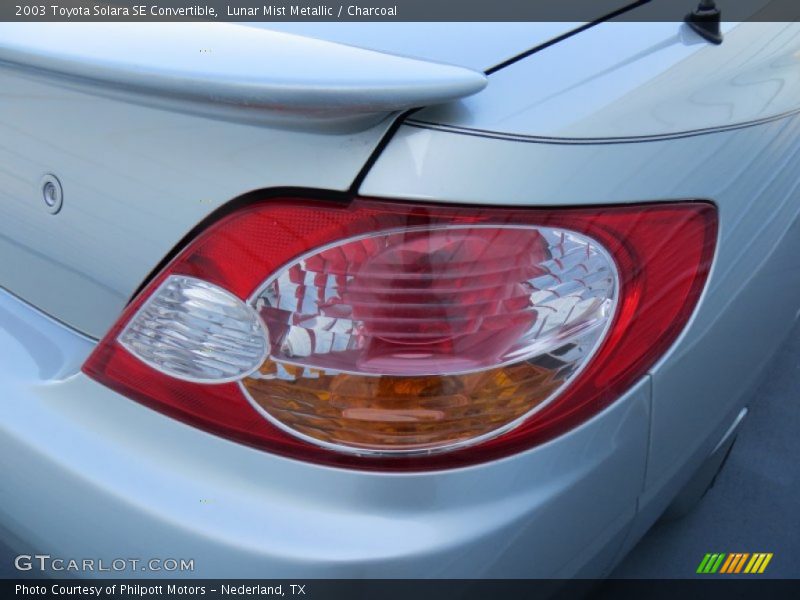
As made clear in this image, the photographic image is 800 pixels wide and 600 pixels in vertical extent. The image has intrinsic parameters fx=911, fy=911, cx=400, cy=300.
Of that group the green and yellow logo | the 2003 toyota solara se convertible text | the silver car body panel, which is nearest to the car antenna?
the silver car body panel

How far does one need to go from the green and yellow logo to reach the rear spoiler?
1.52m

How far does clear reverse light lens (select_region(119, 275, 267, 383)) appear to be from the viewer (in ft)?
3.77

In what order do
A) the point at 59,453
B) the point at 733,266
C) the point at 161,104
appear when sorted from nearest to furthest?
the point at 161,104, the point at 59,453, the point at 733,266

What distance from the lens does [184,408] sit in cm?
120

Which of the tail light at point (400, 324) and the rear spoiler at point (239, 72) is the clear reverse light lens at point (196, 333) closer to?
the tail light at point (400, 324)

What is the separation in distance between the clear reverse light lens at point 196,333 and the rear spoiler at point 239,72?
0.23 m

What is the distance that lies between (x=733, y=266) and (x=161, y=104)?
0.86 meters

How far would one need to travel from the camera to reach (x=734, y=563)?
7.04ft

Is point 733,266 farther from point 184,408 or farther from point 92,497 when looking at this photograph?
point 92,497

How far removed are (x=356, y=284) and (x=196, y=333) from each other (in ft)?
0.74

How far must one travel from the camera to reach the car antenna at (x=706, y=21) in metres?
1.43

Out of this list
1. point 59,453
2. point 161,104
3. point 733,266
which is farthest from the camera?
point 733,266

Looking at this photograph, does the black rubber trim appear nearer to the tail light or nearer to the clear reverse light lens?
the tail light

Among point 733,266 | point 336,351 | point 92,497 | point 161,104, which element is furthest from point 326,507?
point 733,266
